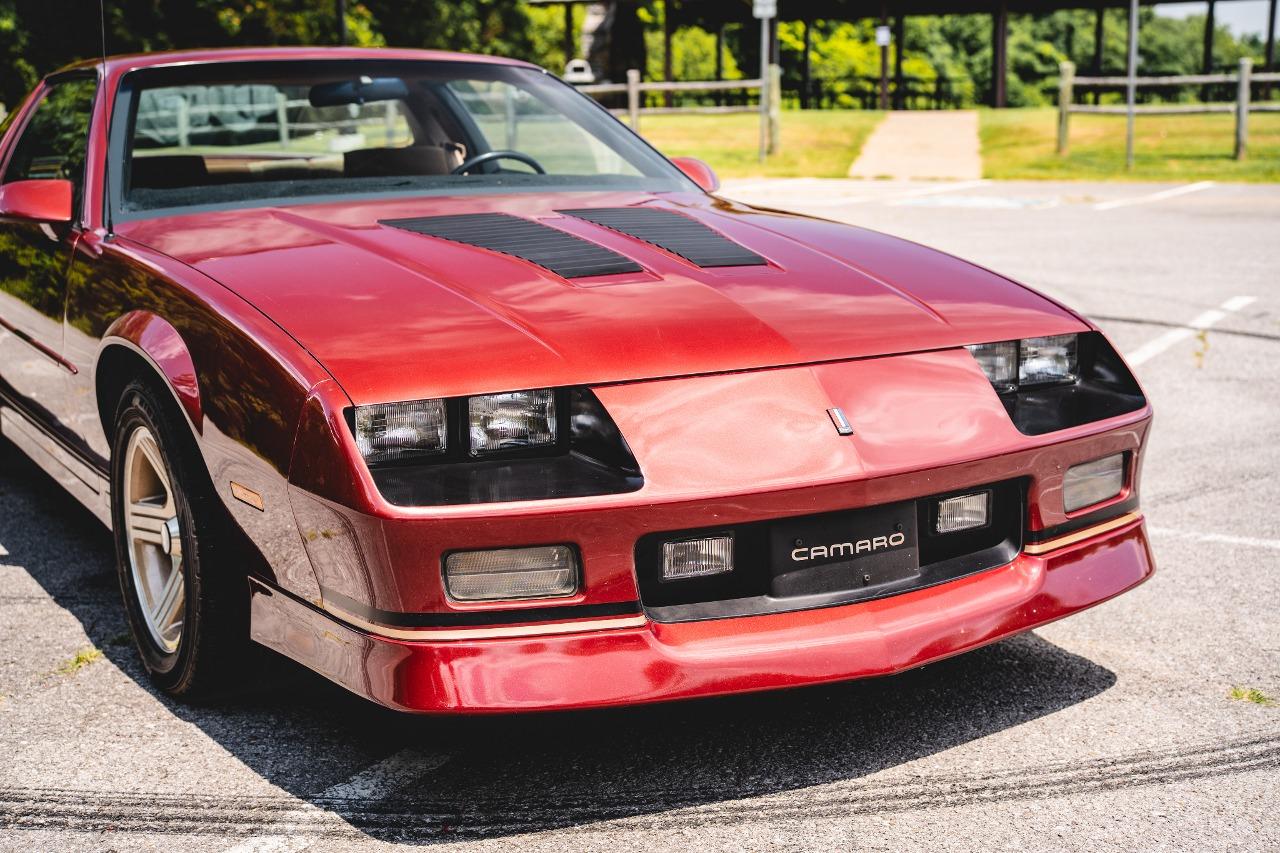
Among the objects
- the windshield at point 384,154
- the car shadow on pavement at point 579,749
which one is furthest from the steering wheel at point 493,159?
the car shadow on pavement at point 579,749

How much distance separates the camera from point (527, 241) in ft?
10.8

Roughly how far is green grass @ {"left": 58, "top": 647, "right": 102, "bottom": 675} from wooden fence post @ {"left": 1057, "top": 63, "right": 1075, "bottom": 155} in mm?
18384

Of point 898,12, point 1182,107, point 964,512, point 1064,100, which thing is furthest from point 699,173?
point 898,12

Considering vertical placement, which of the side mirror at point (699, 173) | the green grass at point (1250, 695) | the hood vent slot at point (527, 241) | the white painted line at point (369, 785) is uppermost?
the side mirror at point (699, 173)

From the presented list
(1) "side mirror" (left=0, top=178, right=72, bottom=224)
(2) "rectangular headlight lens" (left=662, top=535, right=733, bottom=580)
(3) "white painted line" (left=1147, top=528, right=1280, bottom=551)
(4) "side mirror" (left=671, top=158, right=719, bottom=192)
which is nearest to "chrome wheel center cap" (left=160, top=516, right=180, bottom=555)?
(1) "side mirror" (left=0, top=178, right=72, bottom=224)

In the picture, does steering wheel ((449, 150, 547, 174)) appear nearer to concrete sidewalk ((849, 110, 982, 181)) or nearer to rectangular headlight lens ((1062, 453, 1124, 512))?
rectangular headlight lens ((1062, 453, 1124, 512))

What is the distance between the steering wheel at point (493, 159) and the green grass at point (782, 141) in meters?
15.0

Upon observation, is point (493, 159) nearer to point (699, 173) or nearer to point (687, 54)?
point (699, 173)

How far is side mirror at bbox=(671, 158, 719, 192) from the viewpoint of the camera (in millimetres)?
4566

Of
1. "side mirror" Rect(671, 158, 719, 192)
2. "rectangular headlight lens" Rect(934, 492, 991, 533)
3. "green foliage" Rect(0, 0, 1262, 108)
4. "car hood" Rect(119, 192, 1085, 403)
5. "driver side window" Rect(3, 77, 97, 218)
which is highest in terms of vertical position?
"green foliage" Rect(0, 0, 1262, 108)

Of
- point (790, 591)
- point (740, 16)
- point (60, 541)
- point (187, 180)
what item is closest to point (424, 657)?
point (790, 591)

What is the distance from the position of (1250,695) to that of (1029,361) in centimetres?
90

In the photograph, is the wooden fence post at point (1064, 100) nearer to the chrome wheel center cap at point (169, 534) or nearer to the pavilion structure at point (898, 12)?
the pavilion structure at point (898, 12)

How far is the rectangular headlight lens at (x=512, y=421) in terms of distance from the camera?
2.57 m
